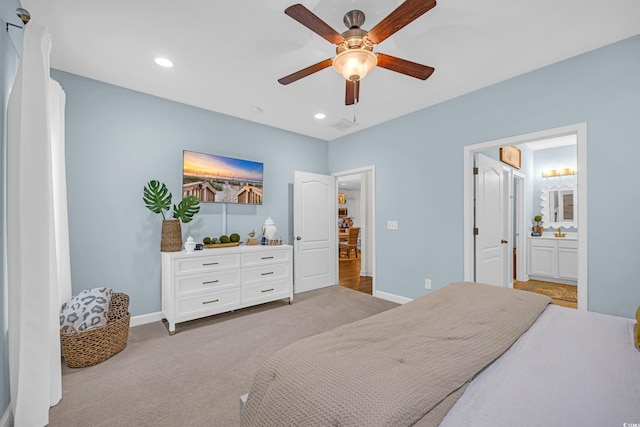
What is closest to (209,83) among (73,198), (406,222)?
(73,198)

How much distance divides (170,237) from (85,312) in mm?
996

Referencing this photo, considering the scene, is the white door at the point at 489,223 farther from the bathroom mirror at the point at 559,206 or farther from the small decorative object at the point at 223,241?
the small decorative object at the point at 223,241

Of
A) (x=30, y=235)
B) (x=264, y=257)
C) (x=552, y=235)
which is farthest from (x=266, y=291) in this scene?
(x=552, y=235)

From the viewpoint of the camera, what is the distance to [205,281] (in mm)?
3004

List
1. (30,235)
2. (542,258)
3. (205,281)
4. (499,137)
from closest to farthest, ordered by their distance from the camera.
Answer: (30,235), (499,137), (205,281), (542,258)

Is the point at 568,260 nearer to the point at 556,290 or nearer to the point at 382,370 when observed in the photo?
the point at 556,290

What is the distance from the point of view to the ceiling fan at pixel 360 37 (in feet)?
4.83

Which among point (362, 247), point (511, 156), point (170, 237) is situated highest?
point (511, 156)

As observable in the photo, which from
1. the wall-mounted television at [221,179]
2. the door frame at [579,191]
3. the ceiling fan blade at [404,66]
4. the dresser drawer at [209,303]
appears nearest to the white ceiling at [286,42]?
the ceiling fan blade at [404,66]

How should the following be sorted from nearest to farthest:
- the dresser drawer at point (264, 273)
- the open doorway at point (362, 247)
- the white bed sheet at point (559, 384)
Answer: the white bed sheet at point (559, 384)
the dresser drawer at point (264, 273)
the open doorway at point (362, 247)

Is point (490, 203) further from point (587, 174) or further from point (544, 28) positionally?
point (544, 28)

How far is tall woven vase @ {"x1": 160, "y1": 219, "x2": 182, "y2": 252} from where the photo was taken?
9.87 feet

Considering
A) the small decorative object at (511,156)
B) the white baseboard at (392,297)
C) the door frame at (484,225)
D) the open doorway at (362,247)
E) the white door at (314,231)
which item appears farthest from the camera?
the open doorway at (362,247)

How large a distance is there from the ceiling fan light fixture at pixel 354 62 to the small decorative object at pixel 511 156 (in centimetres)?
311
